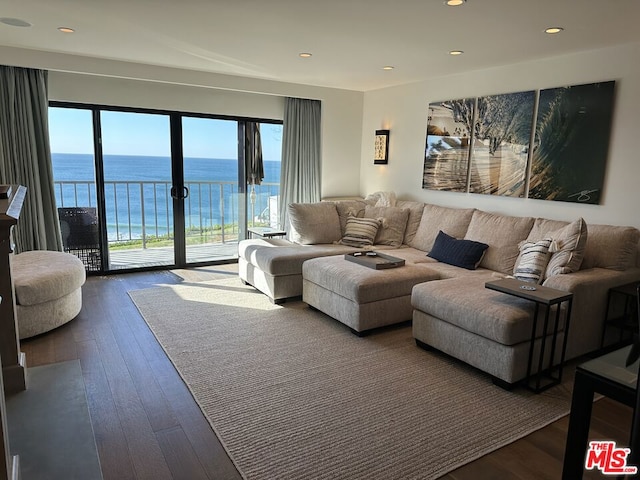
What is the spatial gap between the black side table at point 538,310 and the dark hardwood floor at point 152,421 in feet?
1.08

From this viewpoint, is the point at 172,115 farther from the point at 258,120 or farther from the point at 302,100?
the point at 302,100

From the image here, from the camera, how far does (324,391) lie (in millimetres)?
2709

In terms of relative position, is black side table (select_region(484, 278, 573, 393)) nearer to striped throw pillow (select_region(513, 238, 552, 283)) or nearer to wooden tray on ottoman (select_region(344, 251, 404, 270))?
striped throw pillow (select_region(513, 238, 552, 283))

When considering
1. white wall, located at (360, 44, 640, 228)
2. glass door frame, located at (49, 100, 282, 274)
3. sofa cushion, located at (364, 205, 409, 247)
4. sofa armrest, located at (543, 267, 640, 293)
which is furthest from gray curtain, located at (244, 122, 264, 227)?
sofa armrest, located at (543, 267, 640, 293)

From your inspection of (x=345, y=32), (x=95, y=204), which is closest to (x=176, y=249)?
(x=95, y=204)

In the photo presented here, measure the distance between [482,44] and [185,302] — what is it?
11.7 ft

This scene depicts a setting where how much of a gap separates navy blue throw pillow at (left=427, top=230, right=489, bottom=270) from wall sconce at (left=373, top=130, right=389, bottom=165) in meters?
1.73

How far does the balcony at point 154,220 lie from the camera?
504 centimetres

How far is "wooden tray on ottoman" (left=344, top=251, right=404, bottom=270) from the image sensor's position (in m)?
3.79

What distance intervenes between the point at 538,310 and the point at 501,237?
136cm

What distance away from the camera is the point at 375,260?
3.90 m

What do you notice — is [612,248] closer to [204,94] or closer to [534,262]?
[534,262]

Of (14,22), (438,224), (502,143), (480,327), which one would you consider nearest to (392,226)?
(438,224)

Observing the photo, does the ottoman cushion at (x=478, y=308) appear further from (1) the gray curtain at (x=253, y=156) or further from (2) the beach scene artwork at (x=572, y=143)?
(1) the gray curtain at (x=253, y=156)
